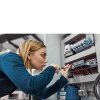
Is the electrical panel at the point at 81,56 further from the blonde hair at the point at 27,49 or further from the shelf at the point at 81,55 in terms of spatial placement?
the blonde hair at the point at 27,49

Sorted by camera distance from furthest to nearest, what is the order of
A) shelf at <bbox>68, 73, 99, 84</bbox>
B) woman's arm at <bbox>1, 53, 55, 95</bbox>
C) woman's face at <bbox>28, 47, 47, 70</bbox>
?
shelf at <bbox>68, 73, 99, 84</bbox>, woman's face at <bbox>28, 47, 47, 70</bbox>, woman's arm at <bbox>1, 53, 55, 95</bbox>

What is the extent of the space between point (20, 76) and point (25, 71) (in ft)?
0.08

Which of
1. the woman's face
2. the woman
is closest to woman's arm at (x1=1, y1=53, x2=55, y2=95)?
the woman

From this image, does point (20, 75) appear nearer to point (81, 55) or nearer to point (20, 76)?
point (20, 76)

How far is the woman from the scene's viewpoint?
61 cm

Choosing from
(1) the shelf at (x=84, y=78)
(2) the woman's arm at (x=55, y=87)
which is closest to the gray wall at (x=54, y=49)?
(1) the shelf at (x=84, y=78)

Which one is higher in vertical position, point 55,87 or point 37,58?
point 37,58

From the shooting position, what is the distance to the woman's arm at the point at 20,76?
1.99ft

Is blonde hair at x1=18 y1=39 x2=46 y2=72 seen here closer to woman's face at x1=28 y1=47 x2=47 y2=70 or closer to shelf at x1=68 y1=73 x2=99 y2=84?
woman's face at x1=28 y1=47 x2=47 y2=70

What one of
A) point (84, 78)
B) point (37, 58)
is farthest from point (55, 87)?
point (84, 78)

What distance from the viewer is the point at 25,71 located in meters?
0.62

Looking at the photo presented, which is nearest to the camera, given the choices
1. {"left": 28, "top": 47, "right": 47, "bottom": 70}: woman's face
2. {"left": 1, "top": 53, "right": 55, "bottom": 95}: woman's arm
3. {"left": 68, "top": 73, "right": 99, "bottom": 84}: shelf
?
{"left": 1, "top": 53, "right": 55, "bottom": 95}: woman's arm

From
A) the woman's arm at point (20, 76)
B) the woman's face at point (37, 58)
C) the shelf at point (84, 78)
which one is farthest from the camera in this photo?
the shelf at point (84, 78)
